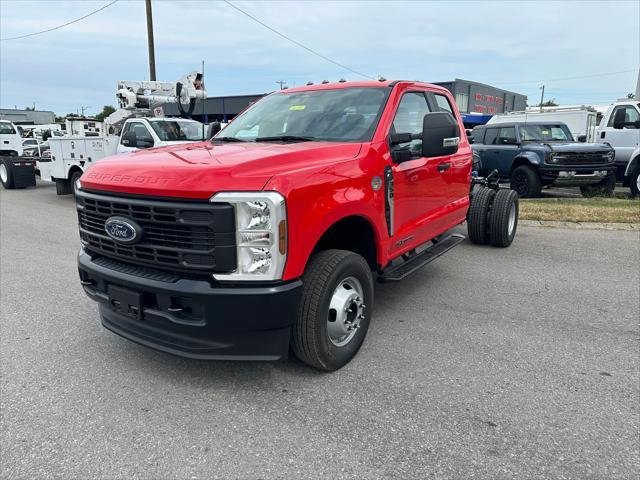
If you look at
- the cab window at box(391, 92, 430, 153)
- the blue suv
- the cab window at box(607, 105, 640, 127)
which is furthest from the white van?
the cab window at box(607, 105, 640, 127)

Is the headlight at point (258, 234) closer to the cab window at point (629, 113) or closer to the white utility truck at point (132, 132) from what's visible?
the white utility truck at point (132, 132)

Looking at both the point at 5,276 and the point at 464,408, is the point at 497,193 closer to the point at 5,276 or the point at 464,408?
the point at 464,408

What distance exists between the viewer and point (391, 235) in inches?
152

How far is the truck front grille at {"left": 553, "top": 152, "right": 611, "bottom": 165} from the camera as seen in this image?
1142 cm

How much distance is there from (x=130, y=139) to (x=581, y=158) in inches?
413

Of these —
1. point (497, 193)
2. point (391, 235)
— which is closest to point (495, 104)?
point (497, 193)

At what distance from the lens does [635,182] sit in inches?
468

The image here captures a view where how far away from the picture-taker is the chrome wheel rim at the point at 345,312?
3.23 metres

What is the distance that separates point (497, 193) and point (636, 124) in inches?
287

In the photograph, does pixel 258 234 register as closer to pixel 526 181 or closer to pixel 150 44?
pixel 526 181

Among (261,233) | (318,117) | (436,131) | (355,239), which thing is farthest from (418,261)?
(261,233)

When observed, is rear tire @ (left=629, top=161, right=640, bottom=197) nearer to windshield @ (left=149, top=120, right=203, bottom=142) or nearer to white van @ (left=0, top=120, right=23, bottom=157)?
windshield @ (left=149, top=120, right=203, bottom=142)

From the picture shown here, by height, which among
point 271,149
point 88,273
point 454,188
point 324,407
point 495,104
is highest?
point 495,104

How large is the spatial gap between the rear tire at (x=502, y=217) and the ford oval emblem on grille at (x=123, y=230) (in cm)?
519
